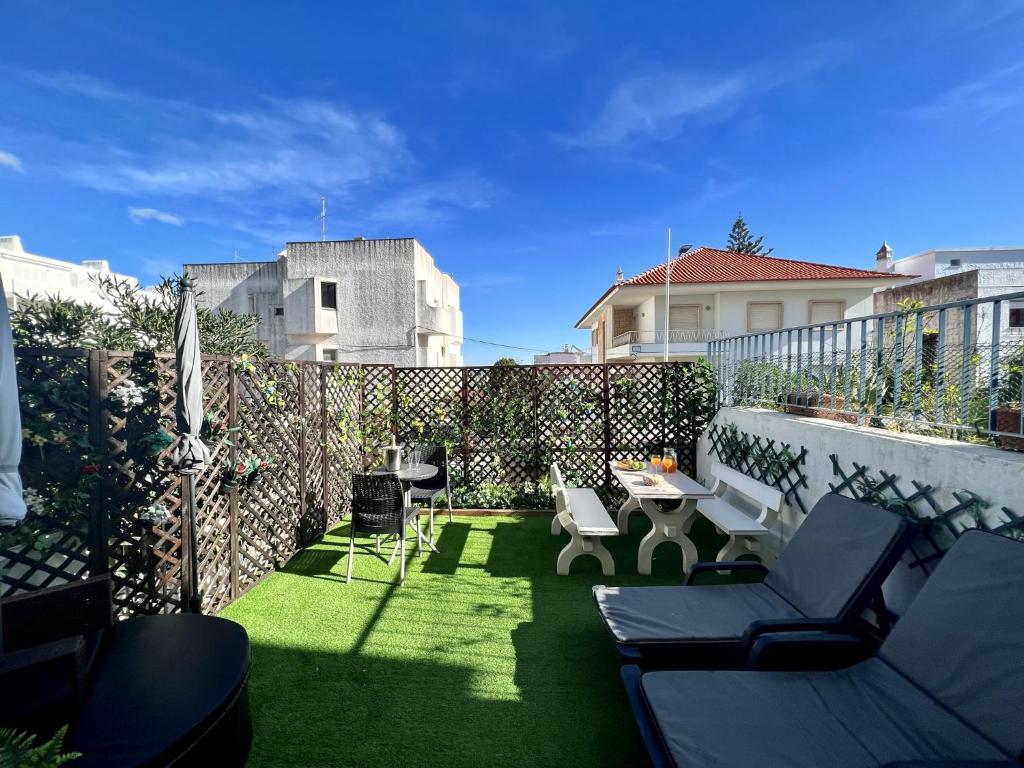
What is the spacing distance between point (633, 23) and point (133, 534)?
7453 mm

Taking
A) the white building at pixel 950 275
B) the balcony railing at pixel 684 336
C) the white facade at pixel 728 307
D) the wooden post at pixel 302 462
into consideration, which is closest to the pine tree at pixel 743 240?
the white building at pixel 950 275

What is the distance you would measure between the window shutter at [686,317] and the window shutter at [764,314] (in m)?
1.77

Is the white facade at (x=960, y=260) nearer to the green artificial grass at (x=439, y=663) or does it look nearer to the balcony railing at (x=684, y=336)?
the balcony railing at (x=684, y=336)

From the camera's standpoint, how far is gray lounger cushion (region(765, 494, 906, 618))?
213 cm

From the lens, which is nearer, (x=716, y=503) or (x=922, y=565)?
(x=922, y=565)

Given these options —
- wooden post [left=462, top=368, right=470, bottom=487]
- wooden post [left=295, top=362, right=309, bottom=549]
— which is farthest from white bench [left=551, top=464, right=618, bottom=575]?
wooden post [left=295, top=362, right=309, bottom=549]

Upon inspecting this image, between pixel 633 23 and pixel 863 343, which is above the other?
pixel 633 23

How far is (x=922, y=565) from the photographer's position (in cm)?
226

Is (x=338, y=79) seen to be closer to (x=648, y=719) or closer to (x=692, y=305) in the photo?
(x=648, y=719)

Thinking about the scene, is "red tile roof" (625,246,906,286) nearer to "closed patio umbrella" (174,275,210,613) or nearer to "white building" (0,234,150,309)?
"closed patio umbrella" (174,275,210,613)

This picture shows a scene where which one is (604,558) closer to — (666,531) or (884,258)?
(666,531)

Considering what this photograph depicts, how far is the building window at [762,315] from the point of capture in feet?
49.9

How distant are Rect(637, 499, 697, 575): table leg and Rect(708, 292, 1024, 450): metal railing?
138cm

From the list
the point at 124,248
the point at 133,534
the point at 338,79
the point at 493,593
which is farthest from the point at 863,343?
the point at 124,248
